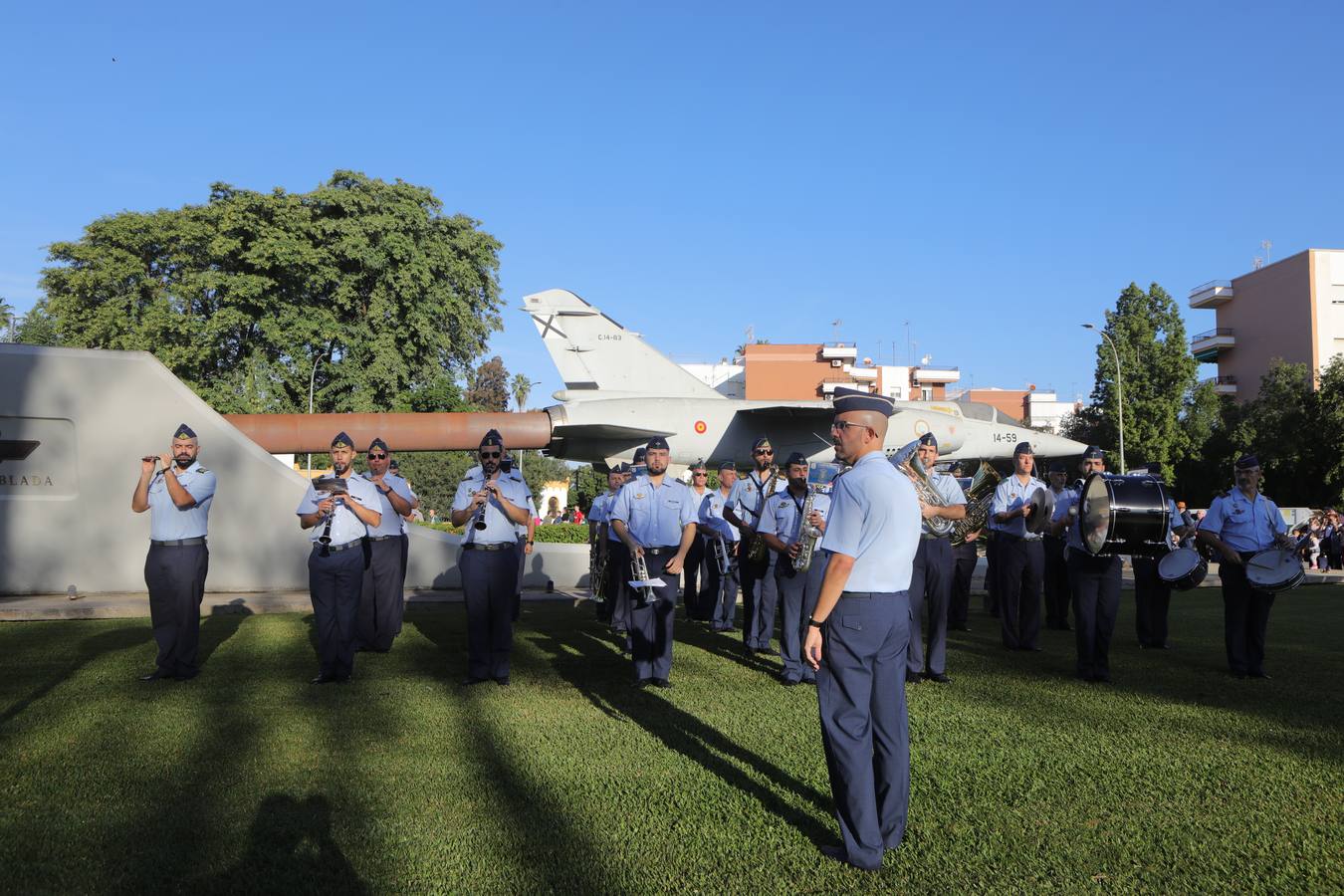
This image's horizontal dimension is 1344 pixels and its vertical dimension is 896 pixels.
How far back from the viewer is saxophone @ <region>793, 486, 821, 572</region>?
7652mm

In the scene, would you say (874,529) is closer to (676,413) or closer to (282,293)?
(676,413)

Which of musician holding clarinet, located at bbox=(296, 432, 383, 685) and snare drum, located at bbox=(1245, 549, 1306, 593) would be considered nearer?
musician holding clarinet, located at bbox=(296, 432, 383, 685)

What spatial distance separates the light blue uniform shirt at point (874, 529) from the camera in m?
4.06

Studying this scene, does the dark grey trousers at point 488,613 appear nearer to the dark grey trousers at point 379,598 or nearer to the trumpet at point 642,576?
the trumpet at point 642,576

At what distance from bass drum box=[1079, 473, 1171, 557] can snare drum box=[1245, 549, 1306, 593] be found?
113 cm

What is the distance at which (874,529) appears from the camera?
13.3ft

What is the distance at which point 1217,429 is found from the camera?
48562mm

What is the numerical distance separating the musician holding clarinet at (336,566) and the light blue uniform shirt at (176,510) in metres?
0.83

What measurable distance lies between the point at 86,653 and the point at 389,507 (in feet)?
9.34

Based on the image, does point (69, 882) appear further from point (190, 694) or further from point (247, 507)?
point (247, 507)

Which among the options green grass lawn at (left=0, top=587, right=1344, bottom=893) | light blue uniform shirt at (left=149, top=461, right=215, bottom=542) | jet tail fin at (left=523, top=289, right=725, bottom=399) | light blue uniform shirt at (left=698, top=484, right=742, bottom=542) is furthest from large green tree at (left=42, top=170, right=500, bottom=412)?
green grass lawn at (left=0, top=587, right=1344, bottom=893)

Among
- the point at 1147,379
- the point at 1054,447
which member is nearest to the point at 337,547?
the point at 1054,447

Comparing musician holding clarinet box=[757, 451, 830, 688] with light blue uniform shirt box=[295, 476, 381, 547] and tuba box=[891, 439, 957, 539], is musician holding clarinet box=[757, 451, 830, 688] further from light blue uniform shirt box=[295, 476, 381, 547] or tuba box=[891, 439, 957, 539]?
light blue uniform shirt box=[295, 476, 381, 547]

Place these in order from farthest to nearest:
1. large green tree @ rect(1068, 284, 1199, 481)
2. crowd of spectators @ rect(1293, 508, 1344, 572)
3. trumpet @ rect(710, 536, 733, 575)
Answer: large green tree @ rect(1068, 284, 1199, 481) < crowd of spectators @ rect(1293, 508, 1344, 572) < trumpet @ rect(710, 536, 733, 575)
